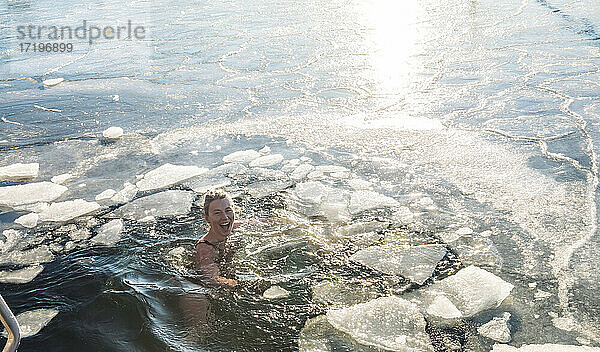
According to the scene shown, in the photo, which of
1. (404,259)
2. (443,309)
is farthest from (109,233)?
(443,309)

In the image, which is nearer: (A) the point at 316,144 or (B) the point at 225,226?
(B) the point at 225,226

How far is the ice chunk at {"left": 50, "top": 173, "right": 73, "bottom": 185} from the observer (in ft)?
15.9

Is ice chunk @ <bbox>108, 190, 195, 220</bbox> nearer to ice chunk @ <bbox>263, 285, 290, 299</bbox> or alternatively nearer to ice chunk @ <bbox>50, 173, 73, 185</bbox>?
ice chunk @ <bbox>50, 173, 73, 185</bbox>

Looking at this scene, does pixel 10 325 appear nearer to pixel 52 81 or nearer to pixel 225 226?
pixel 225 226

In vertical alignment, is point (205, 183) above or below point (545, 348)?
below

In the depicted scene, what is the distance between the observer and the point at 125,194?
14.8ft

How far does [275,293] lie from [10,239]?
6.25ft

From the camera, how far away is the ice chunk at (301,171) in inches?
181

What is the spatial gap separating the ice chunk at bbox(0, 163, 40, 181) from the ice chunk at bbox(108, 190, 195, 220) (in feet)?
3.94

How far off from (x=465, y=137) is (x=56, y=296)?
353 centimetres

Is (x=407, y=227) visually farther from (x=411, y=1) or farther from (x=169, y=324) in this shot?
(x=411, y=1)

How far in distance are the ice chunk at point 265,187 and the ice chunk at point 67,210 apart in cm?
112

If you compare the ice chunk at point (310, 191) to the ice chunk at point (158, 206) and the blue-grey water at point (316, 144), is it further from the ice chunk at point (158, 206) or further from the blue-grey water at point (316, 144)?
the ice chunk at point (158, 206)

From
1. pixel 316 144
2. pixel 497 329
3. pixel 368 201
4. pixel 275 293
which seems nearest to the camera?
pixel 497 329
